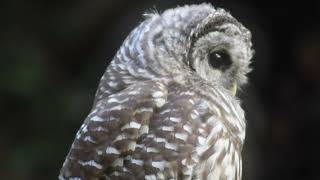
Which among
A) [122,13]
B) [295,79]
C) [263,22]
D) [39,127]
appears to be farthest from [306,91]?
[39,127]

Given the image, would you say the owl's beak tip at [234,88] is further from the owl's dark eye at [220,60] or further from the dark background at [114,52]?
the dark background at [114,52]

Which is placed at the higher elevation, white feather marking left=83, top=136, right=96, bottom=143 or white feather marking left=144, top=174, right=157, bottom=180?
white feather marking left=83, top=136, right=96, bottom=143

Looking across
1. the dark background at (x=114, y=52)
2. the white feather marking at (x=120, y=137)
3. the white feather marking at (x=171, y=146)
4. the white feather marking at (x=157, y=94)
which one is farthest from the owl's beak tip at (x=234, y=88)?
the dark background at (x=114, y=52)

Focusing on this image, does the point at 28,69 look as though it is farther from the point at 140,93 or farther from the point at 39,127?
the point at 140,93

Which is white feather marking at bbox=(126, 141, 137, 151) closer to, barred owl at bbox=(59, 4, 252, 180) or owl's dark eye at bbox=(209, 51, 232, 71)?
barred owl at bbox=(59, 4, 252, 180)

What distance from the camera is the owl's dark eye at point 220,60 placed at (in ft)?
12.6

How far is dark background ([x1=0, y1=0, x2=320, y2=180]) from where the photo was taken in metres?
7.90

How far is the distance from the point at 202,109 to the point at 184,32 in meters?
0.33

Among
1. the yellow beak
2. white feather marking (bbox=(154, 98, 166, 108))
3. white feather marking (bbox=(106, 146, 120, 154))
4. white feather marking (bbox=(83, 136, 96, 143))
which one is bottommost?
white feather marking (bbox=(106, 146, 120, 154))

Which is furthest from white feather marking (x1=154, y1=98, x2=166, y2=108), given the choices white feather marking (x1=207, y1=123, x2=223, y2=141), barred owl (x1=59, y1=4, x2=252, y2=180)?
white feather marking (x1=207, y1=123, x2=223, y2=141)

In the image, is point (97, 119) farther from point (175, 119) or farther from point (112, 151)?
point (175, 119)

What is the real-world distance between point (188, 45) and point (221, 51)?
0.23 meters

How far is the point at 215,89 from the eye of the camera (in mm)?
3771

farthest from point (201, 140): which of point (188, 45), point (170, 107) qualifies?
point (188, 45)
